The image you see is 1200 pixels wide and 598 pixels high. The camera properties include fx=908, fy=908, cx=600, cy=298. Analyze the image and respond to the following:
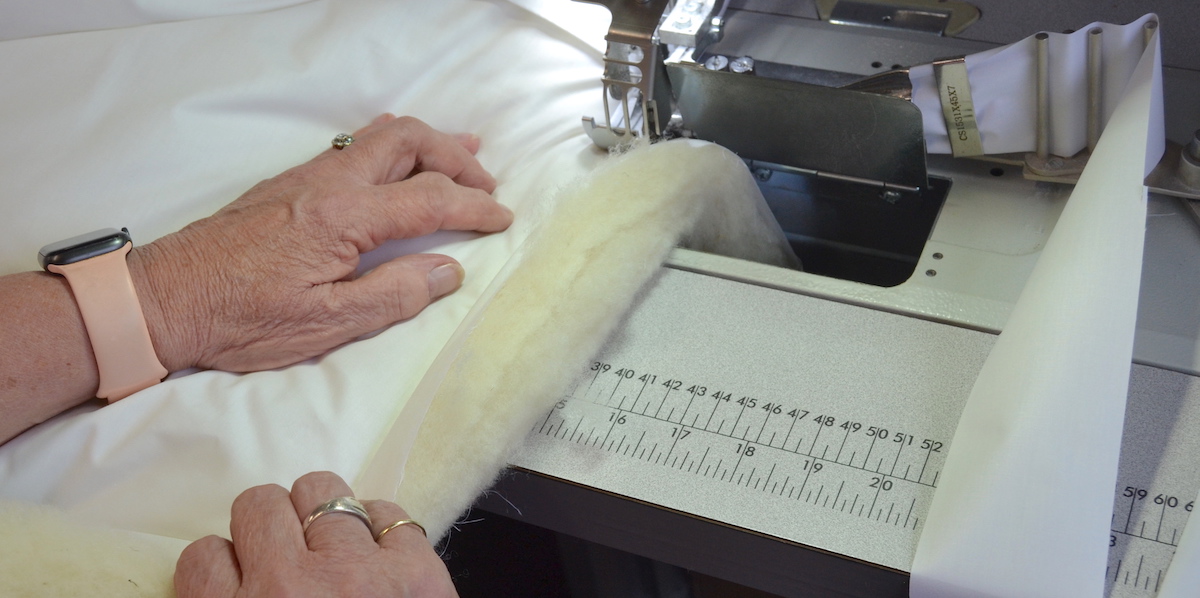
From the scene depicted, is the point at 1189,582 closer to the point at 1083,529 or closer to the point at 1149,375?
the point at 1083,529

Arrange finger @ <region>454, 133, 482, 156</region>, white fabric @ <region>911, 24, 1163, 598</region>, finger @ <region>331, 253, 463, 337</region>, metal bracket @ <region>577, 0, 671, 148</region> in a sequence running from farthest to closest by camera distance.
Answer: finger @ <region>454, 133, 482, 156</region> → metal bracket @ <region>577, 0, 671, 148</region> → finger @ <region>331, 253, 463, 337</region> → white fabric @ <region>911, 24, 1163, 598</region>

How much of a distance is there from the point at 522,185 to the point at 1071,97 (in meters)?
0.63

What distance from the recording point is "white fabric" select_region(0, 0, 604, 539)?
2.81 ft

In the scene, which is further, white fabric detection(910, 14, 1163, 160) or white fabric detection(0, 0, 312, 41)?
white fabric detection(0, 0, 312, 41)

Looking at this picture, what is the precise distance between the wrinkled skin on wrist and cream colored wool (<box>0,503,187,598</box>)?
0.66 feet

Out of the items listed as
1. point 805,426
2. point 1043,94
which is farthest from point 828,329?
point 1043,94

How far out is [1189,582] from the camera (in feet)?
2.23

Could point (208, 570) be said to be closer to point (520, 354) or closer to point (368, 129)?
point (520, 354)

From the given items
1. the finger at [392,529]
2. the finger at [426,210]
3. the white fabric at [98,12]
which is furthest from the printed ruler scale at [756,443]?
the white fabric at [98,12]

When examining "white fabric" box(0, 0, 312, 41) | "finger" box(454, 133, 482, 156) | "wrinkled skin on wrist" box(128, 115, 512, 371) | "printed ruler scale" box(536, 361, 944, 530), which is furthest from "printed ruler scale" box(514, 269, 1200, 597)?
"white fabric" box(0, 0, 312, 41)

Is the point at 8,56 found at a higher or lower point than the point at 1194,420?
higher

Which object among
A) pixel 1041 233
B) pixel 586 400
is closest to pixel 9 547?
pixel 586 400

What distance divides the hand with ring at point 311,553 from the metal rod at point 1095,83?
83 cm

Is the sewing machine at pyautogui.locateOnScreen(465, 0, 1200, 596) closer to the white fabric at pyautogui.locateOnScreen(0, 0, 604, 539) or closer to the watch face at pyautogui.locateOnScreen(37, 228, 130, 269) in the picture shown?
the white fabric at pyautogui.locateOnScreen(0, 0, 604, 539)
